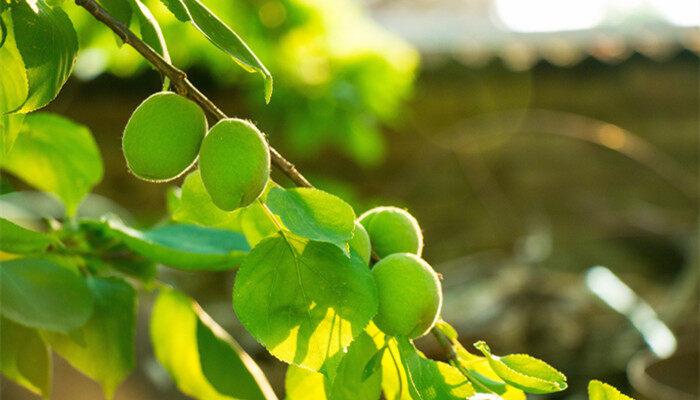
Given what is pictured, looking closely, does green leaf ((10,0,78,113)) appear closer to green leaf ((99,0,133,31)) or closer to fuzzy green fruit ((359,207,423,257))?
green leaf ((99,0,133,31))

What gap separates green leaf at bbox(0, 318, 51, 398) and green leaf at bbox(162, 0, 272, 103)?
0.75ft

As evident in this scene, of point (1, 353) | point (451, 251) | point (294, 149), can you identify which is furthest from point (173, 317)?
point (451, 251)

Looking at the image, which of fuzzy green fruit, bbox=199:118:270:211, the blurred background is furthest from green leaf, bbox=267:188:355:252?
the blurred background

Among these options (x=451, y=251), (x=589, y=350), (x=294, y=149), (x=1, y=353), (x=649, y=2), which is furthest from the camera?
(x=649, y=2)

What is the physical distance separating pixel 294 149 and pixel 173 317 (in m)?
2.74

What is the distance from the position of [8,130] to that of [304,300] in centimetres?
14

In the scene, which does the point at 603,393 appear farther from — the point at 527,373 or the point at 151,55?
the point at 151,55

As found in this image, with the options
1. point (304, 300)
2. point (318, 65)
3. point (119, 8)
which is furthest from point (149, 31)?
point (318, 65)

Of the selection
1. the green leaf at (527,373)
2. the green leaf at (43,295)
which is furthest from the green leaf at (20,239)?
the green leaf at (527,373)

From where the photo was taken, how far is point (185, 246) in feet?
1.78

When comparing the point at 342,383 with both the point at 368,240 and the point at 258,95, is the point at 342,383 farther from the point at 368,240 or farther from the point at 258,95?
the point at 258,95

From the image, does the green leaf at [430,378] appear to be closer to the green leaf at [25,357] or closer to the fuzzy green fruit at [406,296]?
the fuzzy green fruit at [406,296]

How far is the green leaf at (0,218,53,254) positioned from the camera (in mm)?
501

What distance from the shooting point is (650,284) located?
2.96 meters
